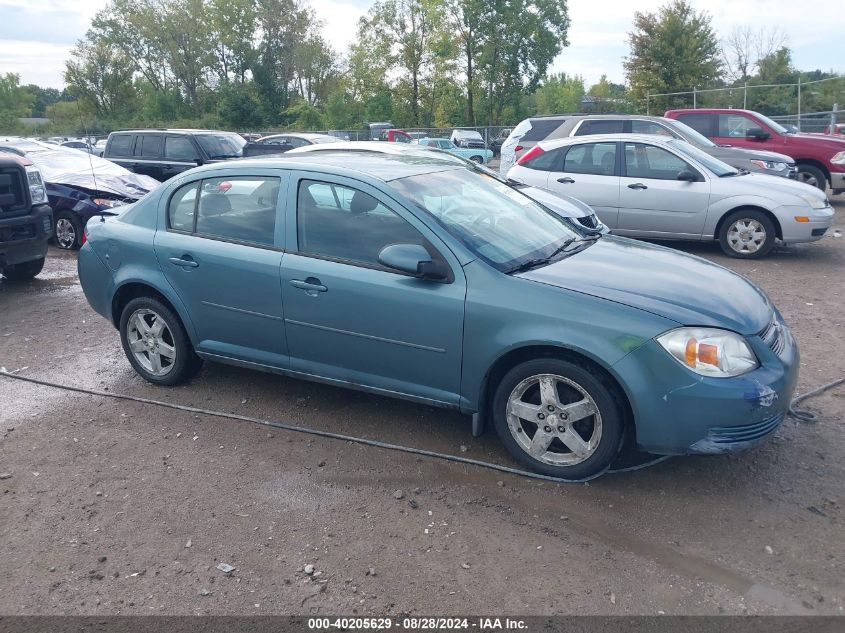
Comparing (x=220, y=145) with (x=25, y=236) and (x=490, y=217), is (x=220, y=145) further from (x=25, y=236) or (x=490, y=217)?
(x=490, y=217)

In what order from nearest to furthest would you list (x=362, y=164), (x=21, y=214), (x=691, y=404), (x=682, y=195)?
(x=691, y=404) < (x=362, y=164) < (x=21, y=214) < (x=682, y=195)

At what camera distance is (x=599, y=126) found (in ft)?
43.0

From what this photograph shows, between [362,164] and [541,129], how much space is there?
379 inches

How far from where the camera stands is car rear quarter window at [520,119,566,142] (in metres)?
13.6

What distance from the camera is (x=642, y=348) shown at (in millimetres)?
3629

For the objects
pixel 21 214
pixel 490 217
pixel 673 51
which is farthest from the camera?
pixel 673 51

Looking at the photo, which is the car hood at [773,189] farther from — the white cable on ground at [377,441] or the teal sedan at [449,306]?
the teal sedan at [449,306]

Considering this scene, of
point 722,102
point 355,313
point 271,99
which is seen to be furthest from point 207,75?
point 355,313

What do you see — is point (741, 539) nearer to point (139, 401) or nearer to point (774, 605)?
point (774, 605)

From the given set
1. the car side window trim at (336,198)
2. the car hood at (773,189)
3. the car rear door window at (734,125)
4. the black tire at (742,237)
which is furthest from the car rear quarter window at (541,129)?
the car side window trim at (336,198)

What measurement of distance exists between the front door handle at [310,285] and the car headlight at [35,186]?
5339mm

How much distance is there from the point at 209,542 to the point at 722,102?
109ft

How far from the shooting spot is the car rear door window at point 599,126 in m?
13.0

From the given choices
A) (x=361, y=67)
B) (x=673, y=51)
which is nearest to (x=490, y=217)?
(x=673, y=51)
